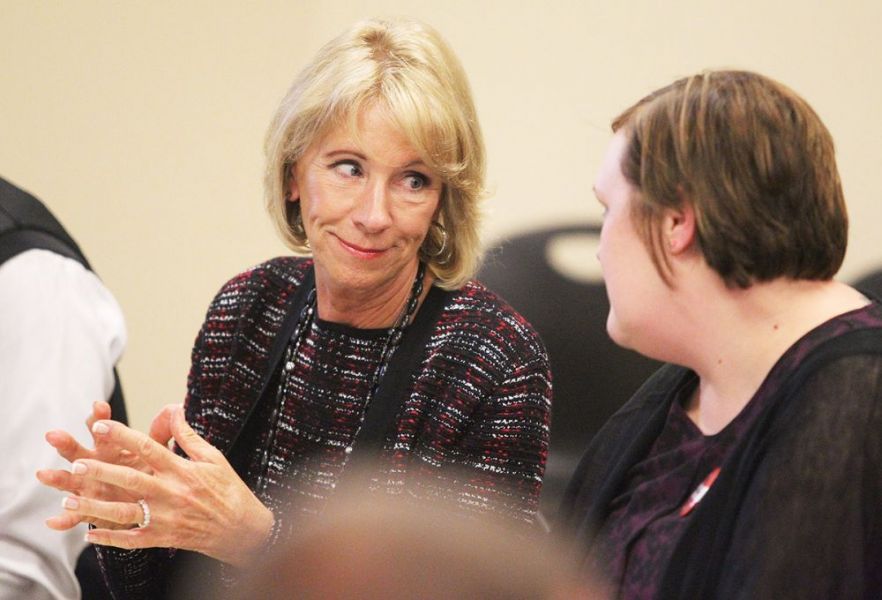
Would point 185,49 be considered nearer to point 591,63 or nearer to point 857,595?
point 591,63

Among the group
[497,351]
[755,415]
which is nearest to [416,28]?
[497,351]

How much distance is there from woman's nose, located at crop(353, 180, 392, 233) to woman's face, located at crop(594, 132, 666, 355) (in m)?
0.43

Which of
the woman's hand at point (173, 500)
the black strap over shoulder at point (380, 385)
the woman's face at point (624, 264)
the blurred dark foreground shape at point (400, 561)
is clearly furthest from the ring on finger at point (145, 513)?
the blurred dark foreground shape at point (400, 561)

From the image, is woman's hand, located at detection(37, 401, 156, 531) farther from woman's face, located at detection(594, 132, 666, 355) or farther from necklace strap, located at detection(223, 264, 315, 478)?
woman's face, located at detection(594, 132, 666, 355)

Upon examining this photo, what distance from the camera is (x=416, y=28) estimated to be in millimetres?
1710

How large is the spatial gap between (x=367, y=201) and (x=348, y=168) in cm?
6

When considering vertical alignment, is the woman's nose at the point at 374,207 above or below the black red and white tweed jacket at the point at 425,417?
above

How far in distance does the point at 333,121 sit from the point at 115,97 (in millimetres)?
1780

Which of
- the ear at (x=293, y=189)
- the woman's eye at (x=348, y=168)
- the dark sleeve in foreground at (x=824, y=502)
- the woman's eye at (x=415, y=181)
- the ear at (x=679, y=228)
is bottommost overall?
the dark sleeve in foreground at (x=824, y=502)

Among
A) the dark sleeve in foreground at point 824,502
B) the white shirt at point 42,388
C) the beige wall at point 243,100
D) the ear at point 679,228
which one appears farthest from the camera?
the beige wall at point 243,100

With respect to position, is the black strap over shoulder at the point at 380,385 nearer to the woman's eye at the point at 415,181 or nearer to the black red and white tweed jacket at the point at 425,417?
the black red and white tweed jacket at the point at 425,417

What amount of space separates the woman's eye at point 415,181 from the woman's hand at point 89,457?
1.61ft

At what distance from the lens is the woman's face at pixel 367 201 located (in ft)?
5.37

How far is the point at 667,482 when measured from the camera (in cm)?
134
